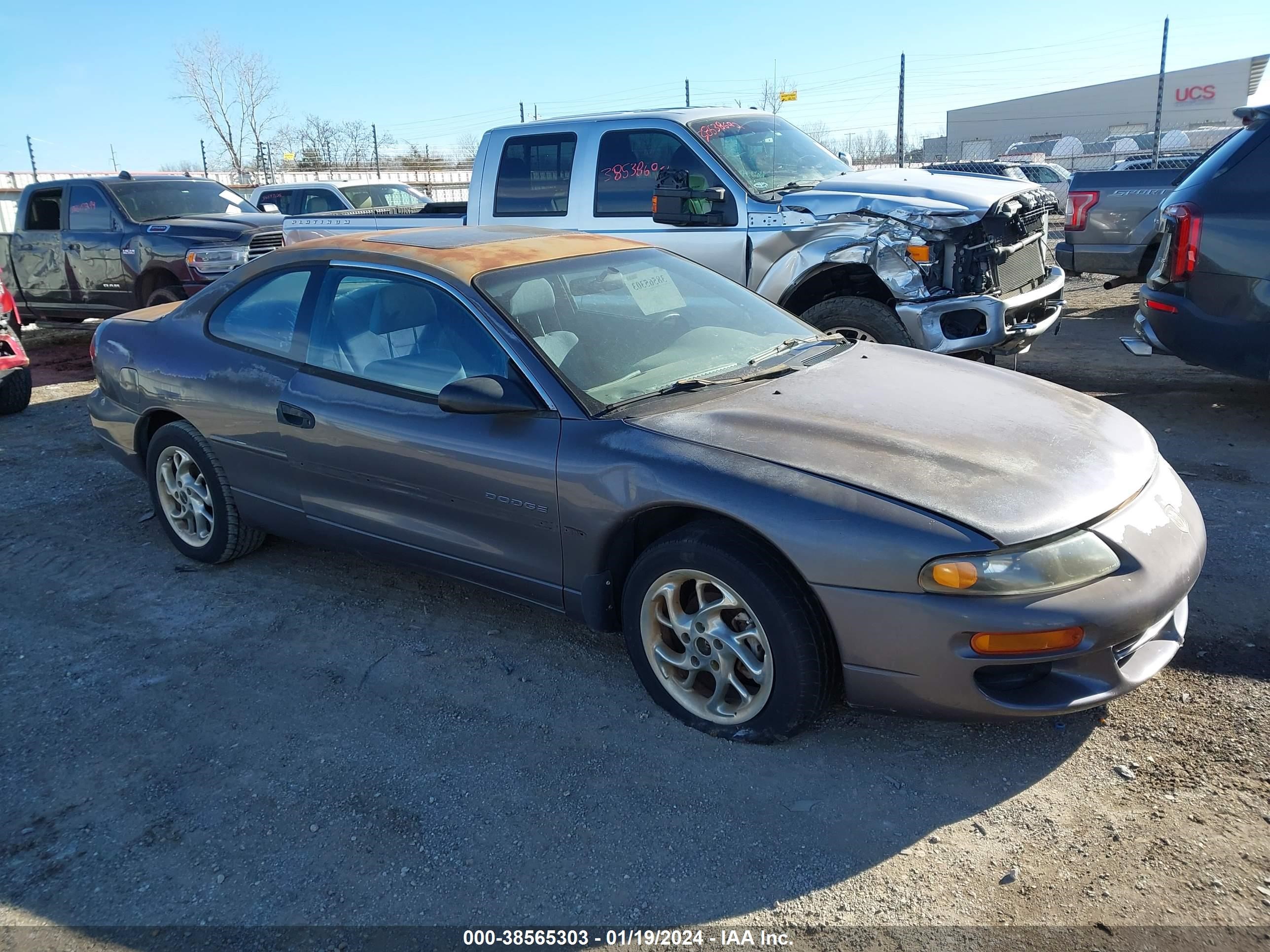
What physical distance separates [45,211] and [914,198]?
31.7ft

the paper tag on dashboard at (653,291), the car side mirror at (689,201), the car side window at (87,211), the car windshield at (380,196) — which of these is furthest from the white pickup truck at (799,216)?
the car windshield at (380,196)

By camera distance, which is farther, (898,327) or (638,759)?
(898,327)

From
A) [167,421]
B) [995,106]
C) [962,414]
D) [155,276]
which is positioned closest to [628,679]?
[962,414]

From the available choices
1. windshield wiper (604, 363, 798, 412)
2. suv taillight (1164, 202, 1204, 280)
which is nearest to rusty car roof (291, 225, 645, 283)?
windshield wiper (604, 363, 798, 412)

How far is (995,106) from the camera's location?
6631 centimetres

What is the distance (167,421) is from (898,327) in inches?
169

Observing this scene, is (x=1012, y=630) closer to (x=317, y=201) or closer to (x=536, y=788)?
(x=536, y=788)

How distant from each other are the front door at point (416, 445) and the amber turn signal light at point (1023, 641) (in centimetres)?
144

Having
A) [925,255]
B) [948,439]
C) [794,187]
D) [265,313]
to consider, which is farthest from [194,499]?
[925,255]

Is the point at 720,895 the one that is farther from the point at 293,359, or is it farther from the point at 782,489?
the point at 293,359

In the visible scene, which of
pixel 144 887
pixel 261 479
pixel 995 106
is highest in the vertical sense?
pixel 995 106

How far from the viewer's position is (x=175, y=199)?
10672mm

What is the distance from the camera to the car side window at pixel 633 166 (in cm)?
682

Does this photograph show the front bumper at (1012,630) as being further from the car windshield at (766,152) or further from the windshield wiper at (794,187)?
the car windshield at (766,152)
